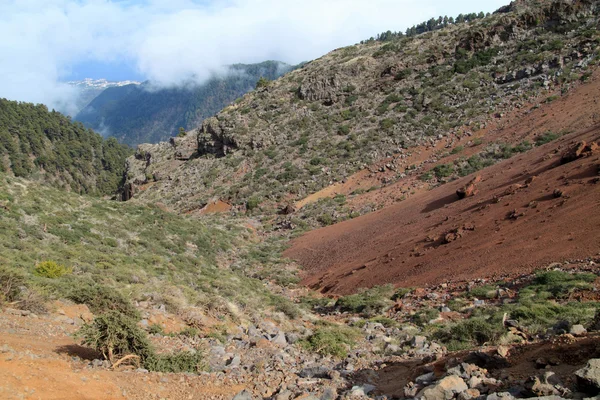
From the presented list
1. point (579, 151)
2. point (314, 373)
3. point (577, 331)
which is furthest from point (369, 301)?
point (579, 151)

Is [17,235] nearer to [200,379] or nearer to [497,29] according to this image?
[200,379]

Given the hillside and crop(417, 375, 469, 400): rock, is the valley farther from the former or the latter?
the hillside

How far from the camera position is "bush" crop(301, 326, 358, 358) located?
27.4 ft

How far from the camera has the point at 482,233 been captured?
16.1 m

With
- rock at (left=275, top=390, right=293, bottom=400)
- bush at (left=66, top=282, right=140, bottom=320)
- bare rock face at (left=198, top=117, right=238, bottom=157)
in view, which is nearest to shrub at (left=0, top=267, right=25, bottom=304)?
bush at (left=66, top=282, right=140, bottom=320)

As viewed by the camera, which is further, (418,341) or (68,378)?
(418,341)

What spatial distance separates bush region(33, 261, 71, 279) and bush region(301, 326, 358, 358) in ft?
20.5

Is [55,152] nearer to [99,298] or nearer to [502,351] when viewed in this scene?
[99,298]

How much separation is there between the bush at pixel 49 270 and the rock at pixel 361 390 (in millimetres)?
7882

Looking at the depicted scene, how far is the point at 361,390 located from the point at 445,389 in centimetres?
129

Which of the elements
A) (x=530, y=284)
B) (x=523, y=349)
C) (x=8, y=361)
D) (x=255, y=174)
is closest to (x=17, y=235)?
(x=8, y=361)

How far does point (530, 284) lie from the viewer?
447 inches

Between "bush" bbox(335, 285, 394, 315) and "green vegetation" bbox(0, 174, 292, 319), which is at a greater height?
"green vegetation" bbox(0, 174, 292, 319)

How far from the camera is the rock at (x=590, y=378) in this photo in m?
3.82
